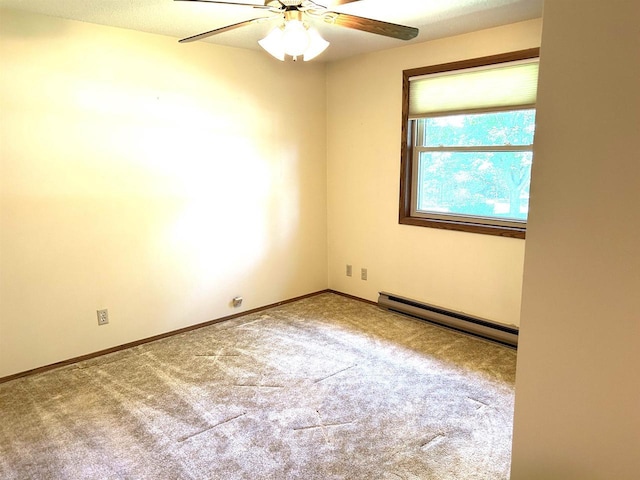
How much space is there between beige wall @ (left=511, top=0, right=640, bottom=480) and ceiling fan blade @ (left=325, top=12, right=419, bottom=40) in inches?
49.3

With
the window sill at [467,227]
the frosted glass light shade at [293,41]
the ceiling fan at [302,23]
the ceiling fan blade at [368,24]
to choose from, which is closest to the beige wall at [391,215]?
the window sill at [467,227]

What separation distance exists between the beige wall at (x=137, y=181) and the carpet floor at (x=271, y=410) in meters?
0.37

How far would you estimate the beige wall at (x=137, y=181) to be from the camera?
9.40 ft

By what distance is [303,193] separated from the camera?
4.46 metres

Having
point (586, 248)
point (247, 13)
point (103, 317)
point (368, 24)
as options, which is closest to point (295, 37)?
point (368, 24)

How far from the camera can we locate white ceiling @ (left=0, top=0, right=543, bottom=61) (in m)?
2.61

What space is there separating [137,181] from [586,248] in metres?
3.04

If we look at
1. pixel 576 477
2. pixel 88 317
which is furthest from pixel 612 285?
pixel 88 317

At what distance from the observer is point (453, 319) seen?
12.2 ft

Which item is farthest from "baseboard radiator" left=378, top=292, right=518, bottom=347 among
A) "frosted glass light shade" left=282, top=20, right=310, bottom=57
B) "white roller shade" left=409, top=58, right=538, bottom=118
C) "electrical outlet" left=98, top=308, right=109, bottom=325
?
"frosted glass light shade" left=282, top=20, right=310, bottom=57

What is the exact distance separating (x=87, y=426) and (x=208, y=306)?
1.56 meters

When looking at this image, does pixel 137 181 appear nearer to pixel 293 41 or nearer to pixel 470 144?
pixel 293 41

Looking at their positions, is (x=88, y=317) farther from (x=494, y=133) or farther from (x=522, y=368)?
(x=494, y=133)

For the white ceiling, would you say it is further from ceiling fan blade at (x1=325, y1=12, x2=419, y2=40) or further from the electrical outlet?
the electrical outlet
